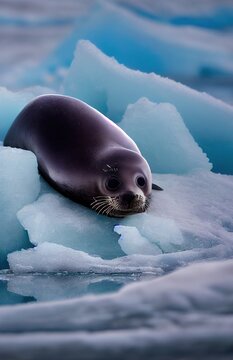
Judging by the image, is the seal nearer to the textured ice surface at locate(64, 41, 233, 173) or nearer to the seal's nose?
the seal's nose

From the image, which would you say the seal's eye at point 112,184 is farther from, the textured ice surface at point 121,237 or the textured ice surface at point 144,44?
the textured ice surface at point 144,44

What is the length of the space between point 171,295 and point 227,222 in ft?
7.23

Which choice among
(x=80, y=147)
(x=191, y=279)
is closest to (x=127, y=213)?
(x=80, y=147)

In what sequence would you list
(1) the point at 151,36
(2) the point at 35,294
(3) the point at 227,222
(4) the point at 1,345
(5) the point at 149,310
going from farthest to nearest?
1. (1) the point at 151,36
2. (3) the point at 227,222
3. (2) the point at 35,294
4. (5) the point at 149,310
5. (4) the point at 1,345

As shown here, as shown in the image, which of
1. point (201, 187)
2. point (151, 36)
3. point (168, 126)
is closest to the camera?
point (201, 187)

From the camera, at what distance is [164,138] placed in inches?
182

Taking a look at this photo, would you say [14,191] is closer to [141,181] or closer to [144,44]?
[141,181]

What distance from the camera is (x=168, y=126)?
182 inches

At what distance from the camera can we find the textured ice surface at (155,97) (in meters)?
5.11

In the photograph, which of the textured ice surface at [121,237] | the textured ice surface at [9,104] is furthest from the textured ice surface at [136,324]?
the textured ice surface at [9,104]

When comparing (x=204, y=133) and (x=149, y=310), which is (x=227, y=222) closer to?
(x=204, y=133)

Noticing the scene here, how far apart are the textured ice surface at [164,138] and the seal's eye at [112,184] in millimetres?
1104

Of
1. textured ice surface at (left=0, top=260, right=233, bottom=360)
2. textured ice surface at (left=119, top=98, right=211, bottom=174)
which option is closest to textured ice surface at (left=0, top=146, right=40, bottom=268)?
textured ice surface at (left=119, top=98, right=211, bottom=174)

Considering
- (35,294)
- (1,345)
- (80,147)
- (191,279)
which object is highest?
(80,147)
